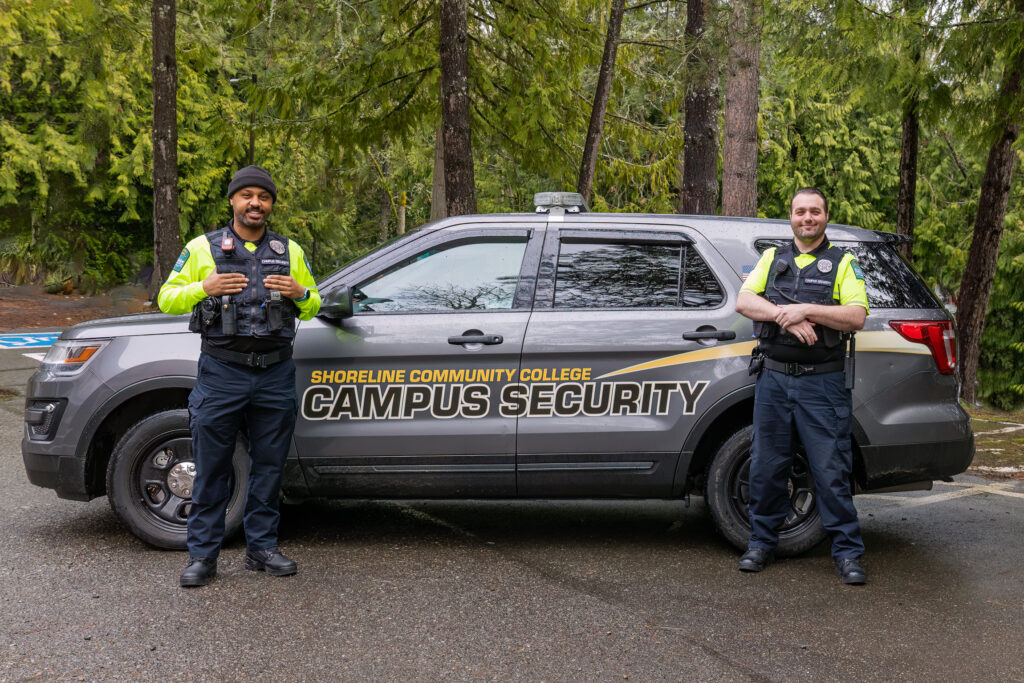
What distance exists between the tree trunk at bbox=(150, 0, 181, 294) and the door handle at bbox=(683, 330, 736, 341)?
778 cm

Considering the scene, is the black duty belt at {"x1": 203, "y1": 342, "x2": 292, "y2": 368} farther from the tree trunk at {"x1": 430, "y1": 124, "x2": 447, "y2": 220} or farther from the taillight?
the tree trunk at {"x1": 430, "y1": 124, "x2": 447, "y2": 220}

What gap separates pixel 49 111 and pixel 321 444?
83.3 ft

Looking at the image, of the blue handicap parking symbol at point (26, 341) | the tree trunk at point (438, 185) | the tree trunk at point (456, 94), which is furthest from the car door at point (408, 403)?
the blue handicap parking symbol at point (26, 341)

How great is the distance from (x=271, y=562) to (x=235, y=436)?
2.06 feet

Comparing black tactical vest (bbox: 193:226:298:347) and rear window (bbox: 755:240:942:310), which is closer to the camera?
black tactical vest (bbox: 193:226:298:347)

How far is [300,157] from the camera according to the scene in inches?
1104

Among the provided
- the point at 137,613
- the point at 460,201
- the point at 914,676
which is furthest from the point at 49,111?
the point at 914,676

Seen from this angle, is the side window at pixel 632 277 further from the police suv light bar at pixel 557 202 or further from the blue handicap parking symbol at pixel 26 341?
the blue handicap parking symbol at pixel 26 341

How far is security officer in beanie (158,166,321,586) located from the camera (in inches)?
185

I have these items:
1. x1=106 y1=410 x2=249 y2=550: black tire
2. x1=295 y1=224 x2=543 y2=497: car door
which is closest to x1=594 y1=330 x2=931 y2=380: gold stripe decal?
x1=295 y1=224 x2=543 y2=497: car door

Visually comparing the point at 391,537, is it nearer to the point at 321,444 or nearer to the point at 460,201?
the point at 321,444

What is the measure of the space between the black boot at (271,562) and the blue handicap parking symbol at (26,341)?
1350cm

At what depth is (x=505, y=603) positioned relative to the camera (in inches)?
181

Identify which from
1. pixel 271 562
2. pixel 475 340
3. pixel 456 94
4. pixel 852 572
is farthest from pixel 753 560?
pixel 456 94
